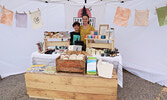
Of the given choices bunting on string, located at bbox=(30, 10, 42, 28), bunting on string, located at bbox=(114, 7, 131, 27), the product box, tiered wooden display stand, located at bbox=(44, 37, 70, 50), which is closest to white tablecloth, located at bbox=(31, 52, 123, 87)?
the product box

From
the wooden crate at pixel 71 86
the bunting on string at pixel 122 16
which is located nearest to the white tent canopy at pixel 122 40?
the bunting on string at pixel 122 16

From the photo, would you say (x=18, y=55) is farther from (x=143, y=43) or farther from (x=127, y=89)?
(x=143, y=43)

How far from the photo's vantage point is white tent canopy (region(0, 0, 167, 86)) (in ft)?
9.30

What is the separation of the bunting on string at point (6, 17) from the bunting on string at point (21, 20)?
6.4 inches

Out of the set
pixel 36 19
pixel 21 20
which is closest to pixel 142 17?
pixel 36 19

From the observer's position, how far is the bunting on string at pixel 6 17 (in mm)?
2801

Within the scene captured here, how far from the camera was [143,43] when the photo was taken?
3.14 m

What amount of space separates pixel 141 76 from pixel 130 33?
133 centimetres

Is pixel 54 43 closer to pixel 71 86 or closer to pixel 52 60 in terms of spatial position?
pixel 52 60

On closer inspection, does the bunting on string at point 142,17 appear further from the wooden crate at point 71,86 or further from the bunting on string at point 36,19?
the bunting on string at point 36,19

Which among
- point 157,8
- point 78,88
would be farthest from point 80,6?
point 78,88

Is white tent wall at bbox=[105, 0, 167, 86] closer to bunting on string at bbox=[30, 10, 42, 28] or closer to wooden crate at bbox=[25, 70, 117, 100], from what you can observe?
wooden crate at bbox=[25, 70, 117, 100]

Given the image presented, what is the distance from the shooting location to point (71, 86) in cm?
204

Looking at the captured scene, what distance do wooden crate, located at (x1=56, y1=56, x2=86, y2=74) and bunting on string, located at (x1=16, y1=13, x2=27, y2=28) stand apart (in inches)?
74.1
